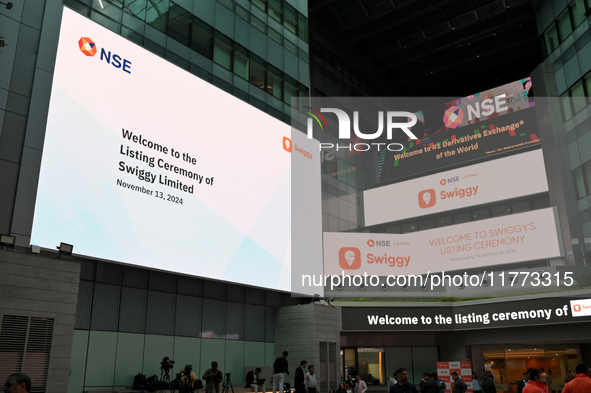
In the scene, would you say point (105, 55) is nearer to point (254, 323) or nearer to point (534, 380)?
point (254, 323)

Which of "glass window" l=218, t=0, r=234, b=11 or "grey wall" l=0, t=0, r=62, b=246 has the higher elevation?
"glass window" l=218, t=0, r=234, b=11

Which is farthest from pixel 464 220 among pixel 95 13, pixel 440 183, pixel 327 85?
pixel 95 13

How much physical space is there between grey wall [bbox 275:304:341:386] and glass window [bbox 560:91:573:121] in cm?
2452

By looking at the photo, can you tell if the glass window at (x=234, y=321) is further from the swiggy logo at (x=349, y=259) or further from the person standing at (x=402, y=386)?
the person standing at (x=402, y=386)

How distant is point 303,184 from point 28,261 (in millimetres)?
18414

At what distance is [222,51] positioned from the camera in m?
27.9

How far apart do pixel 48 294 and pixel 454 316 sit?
25943 millimetres

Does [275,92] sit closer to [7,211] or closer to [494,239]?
[7,211]

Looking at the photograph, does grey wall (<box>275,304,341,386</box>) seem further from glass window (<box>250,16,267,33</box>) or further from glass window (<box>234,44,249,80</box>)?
glass window (<box>250,16,267,33</box>)

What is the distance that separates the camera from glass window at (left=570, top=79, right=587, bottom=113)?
35.2 metres

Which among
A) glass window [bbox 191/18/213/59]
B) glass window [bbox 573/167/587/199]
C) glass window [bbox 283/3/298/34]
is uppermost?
glass window [bbox 283/3/298/34]

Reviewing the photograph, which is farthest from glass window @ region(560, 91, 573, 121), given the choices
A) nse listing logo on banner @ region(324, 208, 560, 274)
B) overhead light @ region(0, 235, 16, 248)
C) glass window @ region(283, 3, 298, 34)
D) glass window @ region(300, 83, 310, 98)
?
overhead light @ region(0, 235, 16, 248)

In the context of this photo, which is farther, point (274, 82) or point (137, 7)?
point (274, 82)

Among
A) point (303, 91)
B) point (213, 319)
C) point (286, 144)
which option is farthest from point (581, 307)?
point (303, 91)
